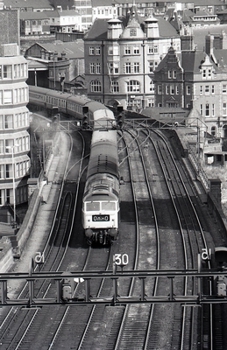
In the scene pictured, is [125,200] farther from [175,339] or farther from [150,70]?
[150,70]

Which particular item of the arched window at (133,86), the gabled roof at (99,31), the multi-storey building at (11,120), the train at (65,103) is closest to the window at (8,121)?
the multi-storey building at (11,120)

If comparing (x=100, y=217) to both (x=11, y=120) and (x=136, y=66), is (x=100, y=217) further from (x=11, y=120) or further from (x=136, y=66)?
(x=136, y=66)

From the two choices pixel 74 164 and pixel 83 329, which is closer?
pixel 83 329

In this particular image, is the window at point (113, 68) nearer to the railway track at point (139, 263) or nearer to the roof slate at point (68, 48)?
the roof slate at point (68, 48)

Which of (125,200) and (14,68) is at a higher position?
(14,68)

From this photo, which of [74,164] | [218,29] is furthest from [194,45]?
[74,164]
